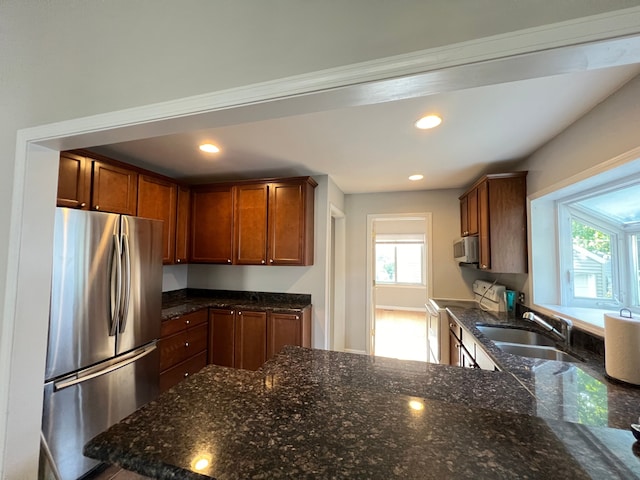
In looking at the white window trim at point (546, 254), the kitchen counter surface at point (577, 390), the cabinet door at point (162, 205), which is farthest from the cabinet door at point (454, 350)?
the cabinet door at point (162, 205)

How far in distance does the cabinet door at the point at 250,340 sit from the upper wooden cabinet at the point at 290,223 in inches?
24.8

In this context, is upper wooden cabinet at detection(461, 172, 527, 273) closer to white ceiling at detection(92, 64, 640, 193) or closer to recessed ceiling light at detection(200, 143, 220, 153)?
white ceiling at detection(92, 64, 640, 193)

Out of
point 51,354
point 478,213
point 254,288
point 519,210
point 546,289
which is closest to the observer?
point 51,354

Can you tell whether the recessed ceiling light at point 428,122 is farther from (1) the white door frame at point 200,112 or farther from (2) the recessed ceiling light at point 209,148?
(2) the recessed ceiling light at point 209,148

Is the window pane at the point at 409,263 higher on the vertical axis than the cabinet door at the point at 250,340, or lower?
Answer: higher

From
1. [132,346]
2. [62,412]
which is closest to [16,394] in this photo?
[62,412]

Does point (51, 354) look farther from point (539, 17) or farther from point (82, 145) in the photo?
point (539, 17)

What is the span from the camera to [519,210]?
2.34 m

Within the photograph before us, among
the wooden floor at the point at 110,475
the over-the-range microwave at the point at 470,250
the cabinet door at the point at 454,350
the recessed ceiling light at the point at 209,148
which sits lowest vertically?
the wooden floor at the point at 110,475

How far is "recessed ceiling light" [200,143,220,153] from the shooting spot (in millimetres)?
2182

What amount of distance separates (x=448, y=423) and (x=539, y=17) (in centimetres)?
107

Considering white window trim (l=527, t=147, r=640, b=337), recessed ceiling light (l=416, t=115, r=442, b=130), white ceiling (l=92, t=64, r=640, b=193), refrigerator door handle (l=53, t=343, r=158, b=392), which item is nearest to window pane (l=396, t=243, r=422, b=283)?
white ceiling (l=92, t=64, r=640, b=193)

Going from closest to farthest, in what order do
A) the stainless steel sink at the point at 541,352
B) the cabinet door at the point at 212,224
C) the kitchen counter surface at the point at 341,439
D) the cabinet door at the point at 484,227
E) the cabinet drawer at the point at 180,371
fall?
the kitchen counter surface at the point at 341,439, the stainless steel sink at the point at 541,352, the cabinet drawer at the point at 180,371, the cabinet door at the point at 484,227, the cabinet door at the point at 212,224

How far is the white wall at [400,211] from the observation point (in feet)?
11.4
